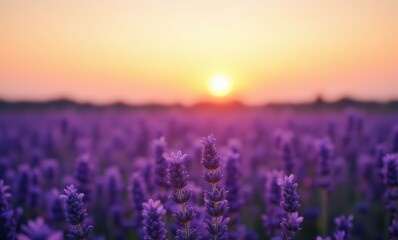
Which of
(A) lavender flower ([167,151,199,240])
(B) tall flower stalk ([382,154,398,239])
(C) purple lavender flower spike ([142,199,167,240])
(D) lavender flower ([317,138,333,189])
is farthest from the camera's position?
(D) lavender flower ([317,138,333,189])

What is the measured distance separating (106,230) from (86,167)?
1.64 metres

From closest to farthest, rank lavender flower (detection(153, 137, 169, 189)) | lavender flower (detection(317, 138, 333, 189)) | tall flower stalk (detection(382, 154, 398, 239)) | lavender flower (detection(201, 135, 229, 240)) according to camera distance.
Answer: lavender flower (detection(201, 135, 229, 240)), tall flower stalk (detection(382, 154, 398, 239)), lavender flower (detection(153, 137, 169, 189)), lavender flower (detection(317, 138, 333, 189))

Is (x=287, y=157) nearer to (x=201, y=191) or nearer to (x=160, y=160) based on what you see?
(x=201, y=191)

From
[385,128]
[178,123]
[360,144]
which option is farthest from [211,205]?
[385,128]

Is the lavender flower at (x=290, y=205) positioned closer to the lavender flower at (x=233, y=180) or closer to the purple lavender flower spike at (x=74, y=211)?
the purple lavender flower spike at (x=74, y=211)

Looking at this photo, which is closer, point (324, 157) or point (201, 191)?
point (324, 157)

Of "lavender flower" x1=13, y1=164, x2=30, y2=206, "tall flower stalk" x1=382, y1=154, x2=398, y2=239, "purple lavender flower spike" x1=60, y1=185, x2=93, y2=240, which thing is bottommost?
"lavender flower" x1=13, y1=164, x2=30, y2=206

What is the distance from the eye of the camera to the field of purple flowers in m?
2.38

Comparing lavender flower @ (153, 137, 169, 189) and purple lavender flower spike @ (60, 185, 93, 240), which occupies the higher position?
lavender flower @ (153, 137, 169, 189)

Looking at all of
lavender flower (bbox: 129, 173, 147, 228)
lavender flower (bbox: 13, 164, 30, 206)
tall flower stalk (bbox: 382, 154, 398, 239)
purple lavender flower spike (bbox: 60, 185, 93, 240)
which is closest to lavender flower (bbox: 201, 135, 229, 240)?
purple lavender flower spike (bbox: 60, 185, 93, 240)

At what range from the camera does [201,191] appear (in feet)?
17.4

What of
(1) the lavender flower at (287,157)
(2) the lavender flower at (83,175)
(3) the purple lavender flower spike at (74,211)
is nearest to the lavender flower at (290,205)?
(3) the purple lavender flower spike at (74,211)

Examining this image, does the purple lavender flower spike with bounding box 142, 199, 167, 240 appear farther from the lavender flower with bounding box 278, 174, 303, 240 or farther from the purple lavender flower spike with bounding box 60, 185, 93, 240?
the lavender flower with bounding box 278, 174, 303, 240

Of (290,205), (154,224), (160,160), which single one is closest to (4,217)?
(154,224)
